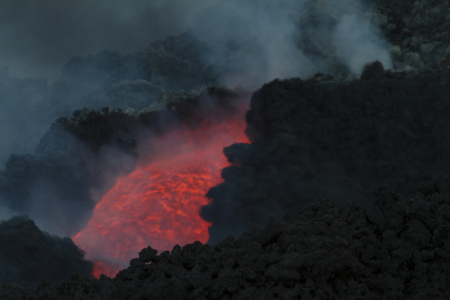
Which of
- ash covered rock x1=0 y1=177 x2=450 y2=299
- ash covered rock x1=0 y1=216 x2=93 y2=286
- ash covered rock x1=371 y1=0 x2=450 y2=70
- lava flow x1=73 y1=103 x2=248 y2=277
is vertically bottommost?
ash covered rock x1=0 y1=177 x2=450 y2=299

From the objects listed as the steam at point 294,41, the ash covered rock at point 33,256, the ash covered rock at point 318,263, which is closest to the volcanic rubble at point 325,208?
the ash covered rock at point 318,263

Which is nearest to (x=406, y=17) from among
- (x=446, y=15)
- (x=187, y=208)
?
(x=446, y=15)

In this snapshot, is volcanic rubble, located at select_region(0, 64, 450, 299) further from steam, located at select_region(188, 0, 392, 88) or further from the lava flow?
steam, located at select_region(188, 0, 392, 88)

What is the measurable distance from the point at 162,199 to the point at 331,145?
2.18m

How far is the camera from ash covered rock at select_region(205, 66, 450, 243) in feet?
19.1

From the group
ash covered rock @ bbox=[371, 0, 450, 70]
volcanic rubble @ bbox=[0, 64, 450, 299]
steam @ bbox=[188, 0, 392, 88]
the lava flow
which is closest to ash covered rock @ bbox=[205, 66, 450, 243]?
volcanic rubble @ bbox=[0, 64, 450, 299]

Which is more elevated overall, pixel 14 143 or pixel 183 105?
pixel 14 143

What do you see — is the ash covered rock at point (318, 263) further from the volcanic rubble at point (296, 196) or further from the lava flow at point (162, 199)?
the lava flow at point (162, 199)

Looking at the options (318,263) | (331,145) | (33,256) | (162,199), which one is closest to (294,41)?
(331,145)

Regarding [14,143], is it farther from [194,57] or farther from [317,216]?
[317,216]

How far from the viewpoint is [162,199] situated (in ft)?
20.9

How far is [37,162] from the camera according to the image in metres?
6.72

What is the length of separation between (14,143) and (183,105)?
13.5ft

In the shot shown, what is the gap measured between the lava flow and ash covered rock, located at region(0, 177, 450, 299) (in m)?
2.01
